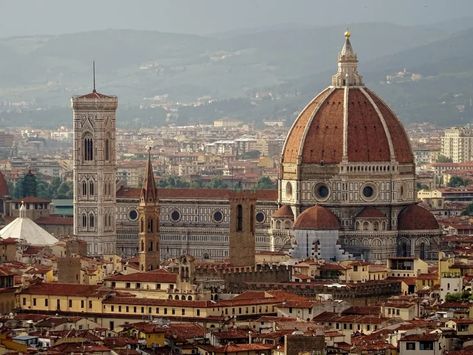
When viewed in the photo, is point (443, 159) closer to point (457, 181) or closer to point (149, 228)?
point (457, 181)

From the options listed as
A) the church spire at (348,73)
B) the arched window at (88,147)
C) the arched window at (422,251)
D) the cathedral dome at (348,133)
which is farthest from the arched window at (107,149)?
the arched window at (422,251)

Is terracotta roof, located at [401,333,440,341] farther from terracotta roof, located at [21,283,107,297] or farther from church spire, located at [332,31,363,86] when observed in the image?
church spire, located at [332,31,363,86]

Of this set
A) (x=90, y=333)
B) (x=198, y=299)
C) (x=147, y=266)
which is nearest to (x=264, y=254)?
(x=147, y=266)

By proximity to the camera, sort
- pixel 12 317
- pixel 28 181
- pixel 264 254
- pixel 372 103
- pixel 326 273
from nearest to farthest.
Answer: pixel 12 317 → pixel 326 273 → pixel 264 254 → pixel 372 103 → pixel 28 181

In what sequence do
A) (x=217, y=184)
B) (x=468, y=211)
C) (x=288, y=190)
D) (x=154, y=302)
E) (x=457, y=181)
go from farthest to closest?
(x=457, y=181) → (x=217, y=184) → (x=468, y=211) → (x=288, y=190) → (x=154, y=302)

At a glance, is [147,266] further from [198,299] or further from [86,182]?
[86,182]

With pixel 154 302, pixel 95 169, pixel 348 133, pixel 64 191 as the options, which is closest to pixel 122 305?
pixel 154 302

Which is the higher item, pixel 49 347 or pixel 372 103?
pixel 372 103
